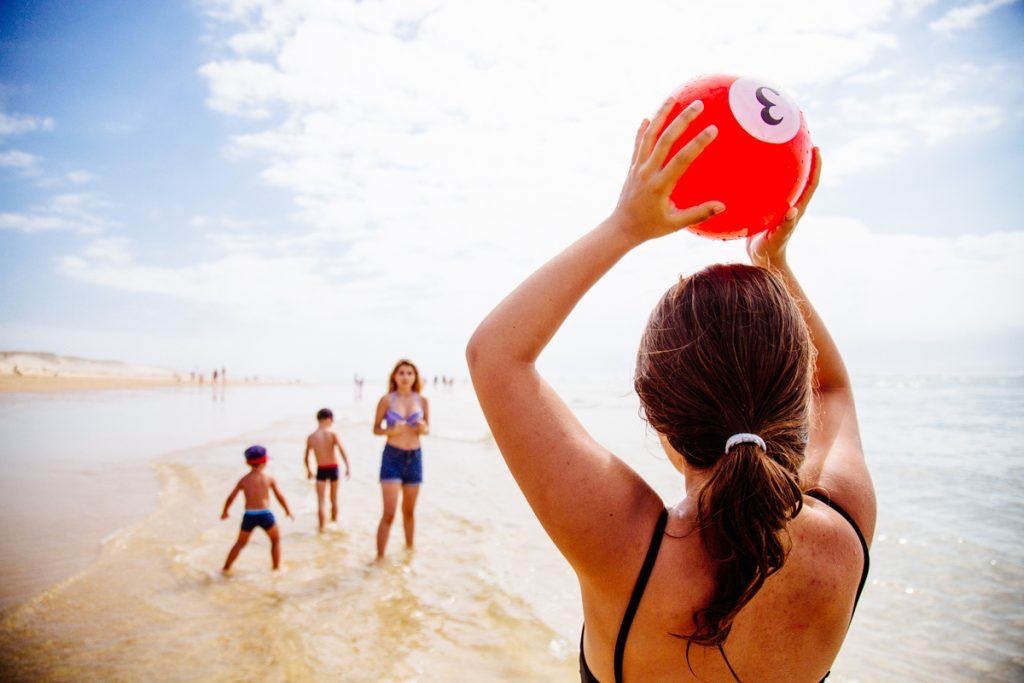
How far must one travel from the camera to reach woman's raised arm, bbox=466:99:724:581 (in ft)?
3.51

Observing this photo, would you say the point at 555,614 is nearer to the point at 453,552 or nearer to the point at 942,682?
the point at 453,552

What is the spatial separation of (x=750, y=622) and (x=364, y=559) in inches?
256

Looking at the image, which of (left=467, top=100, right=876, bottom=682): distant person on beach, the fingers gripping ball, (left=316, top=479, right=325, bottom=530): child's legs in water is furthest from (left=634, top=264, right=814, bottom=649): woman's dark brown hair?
(left=316, top=479, right=325, bottom=530): child's legs in water

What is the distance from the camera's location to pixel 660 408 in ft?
3.98

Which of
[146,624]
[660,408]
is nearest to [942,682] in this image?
[660,408]

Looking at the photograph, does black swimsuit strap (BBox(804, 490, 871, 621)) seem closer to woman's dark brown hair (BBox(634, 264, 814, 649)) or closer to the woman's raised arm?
woman's dark brown hair (BBox(634, 264, 814, 649))

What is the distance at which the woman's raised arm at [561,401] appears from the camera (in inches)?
42.1

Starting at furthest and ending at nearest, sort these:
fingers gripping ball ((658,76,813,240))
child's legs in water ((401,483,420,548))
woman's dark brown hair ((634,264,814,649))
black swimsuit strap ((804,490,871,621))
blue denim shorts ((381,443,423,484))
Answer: child's legs in water ((401,483,420,548)) < blue denim shorts ((381,443,423,484)) < fingers gripping ball ((658,76,813,240)) < black swimsuit strap ((804,490,871,621)) < woman's dark brown hair ((634,264,814,649))

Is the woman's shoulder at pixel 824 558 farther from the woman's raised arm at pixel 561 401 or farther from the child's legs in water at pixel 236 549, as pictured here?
the child's legs in water at pixel 236 549

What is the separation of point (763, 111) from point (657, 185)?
2.07 feet

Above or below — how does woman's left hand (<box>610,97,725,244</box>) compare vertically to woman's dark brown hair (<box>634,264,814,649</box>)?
above

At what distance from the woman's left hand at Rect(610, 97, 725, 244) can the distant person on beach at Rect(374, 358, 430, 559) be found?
6201 millimetres

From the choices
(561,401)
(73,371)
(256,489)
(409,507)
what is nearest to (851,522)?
(561,401)

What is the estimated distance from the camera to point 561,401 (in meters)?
1.13
